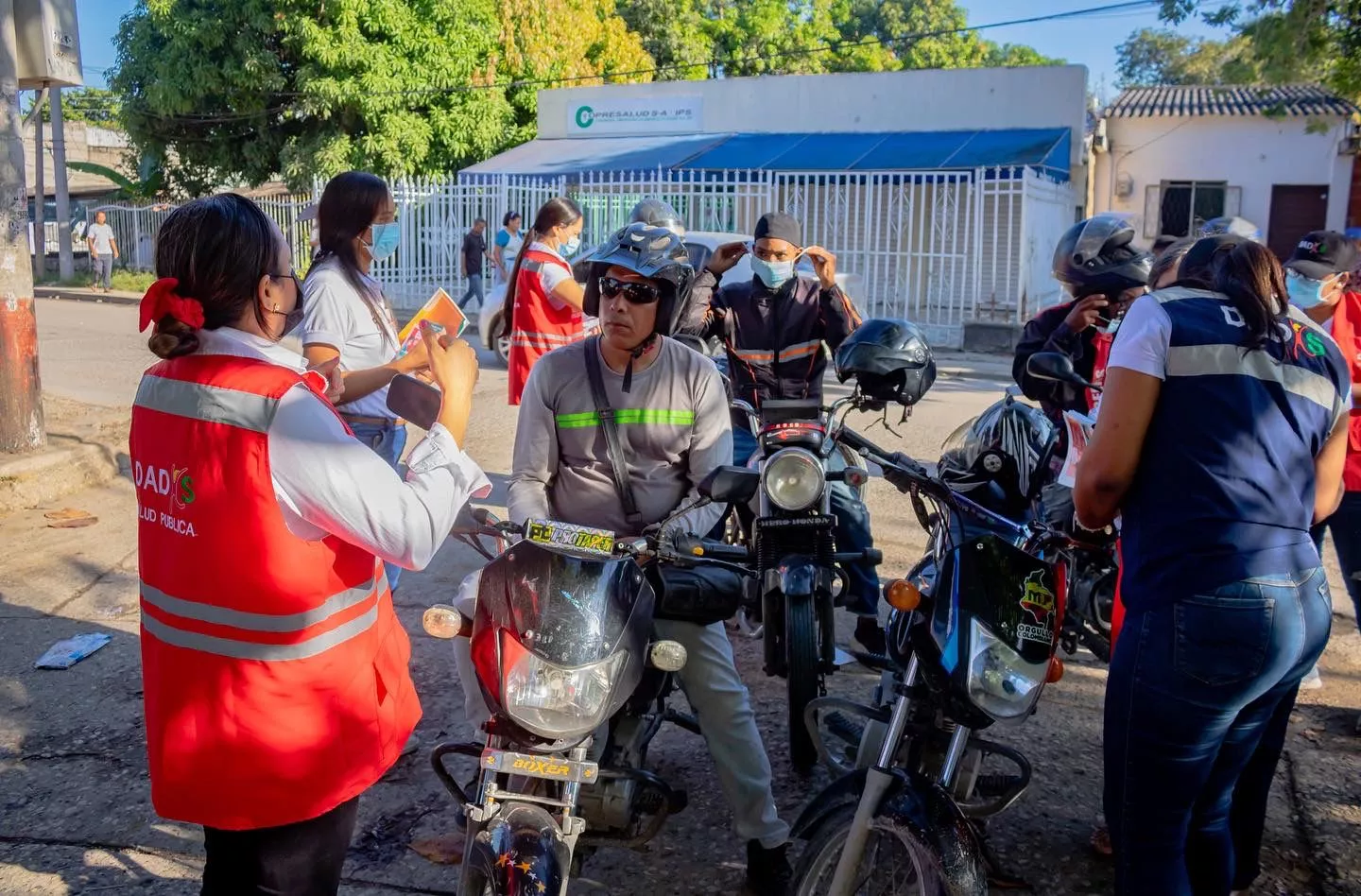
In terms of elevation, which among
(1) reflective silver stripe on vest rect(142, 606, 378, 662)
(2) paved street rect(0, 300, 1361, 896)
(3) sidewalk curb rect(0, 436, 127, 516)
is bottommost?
(2) paved street rect(0, 300, 1361, 896)

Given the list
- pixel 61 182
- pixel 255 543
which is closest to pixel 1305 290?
pixel 255 543

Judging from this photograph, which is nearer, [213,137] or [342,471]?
[342,471]

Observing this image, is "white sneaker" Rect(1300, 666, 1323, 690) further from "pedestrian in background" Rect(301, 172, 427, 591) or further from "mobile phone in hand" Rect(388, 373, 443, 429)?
"mobile phone in hand" Rect(388, 373, 443, 429)

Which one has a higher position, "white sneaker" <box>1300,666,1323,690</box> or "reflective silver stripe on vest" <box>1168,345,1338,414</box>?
"reflective silver stripe on vest" <box>1168,345,1338,414</box>

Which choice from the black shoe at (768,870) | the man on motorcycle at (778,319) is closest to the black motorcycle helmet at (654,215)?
the man on motorcycle at (778,319)

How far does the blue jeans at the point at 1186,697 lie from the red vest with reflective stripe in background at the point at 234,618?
154cm

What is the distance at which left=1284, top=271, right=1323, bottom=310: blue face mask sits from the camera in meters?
4.04

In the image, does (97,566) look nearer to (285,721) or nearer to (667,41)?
(285,721)

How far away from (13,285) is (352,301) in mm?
4384

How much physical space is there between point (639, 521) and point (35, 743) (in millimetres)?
2342

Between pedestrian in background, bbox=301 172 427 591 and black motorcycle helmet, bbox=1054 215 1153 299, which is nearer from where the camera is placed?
pedestrian in background, bbox=301 172 427 591

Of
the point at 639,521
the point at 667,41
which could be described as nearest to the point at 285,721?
the point at 639,521

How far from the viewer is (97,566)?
5824 mm

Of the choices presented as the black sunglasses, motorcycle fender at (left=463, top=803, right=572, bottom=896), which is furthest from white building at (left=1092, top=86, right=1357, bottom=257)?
motorcycle fender at (left=463, top=803, right=572, bottom=896)
